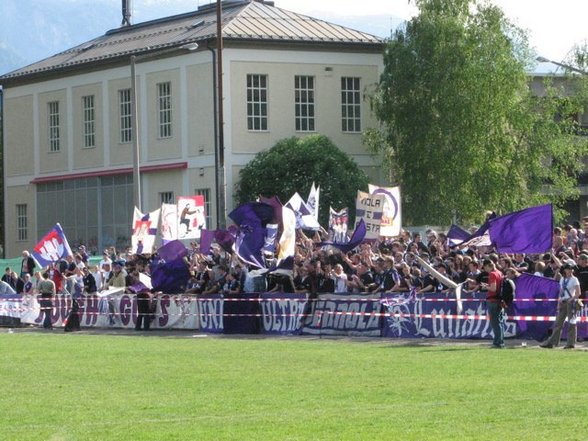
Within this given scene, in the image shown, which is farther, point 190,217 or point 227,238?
point 190,217

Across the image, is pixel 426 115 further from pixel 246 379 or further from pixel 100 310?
pixel 246 379

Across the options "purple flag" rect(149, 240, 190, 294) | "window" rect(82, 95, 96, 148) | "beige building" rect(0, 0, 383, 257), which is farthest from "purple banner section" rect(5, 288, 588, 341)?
"window" rect(82, 95, 96, 148)

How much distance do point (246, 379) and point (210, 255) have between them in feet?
59.8

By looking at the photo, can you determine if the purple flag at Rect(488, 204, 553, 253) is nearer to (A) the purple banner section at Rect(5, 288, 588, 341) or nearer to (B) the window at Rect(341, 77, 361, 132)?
(A) the purple banner section at Rect(5, 288, 588, 341)

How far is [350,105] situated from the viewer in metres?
64.5

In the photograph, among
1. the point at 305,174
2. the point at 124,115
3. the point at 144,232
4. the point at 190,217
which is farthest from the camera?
the point at 124,115

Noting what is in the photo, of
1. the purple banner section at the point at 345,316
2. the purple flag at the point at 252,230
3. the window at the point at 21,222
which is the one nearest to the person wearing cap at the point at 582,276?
the purple banner section at the point at 345,316

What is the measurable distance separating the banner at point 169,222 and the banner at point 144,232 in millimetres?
391

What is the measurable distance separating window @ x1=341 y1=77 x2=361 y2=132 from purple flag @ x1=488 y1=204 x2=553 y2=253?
3311 centimetres

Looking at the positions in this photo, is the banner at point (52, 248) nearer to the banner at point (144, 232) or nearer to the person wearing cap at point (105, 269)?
the person wearing cap at point (105, 269)

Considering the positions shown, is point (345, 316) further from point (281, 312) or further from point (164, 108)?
point (164, 108)

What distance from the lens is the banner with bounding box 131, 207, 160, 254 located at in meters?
41.2

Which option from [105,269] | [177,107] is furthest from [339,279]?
[177,107]

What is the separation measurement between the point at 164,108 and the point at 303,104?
6.02 m
